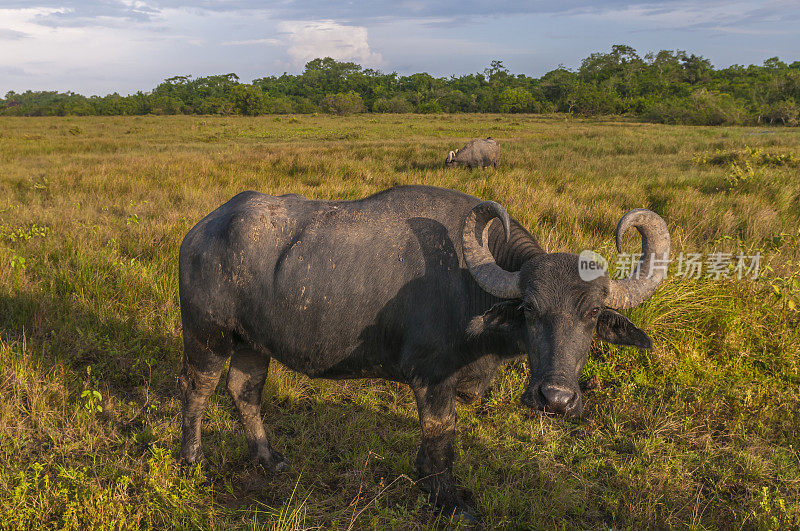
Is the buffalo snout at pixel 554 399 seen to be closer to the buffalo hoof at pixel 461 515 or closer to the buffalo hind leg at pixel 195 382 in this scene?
the buffalo hoof at pixel 461 515

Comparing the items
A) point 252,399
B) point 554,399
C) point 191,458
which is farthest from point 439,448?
point 191,458

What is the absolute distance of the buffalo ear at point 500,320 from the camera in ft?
8.43

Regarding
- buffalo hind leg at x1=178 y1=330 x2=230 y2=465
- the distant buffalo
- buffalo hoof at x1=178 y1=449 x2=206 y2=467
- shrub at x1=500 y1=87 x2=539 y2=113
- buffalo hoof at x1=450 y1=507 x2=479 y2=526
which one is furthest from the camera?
shrub at x1=500 y1=87 x2=539 y2=113

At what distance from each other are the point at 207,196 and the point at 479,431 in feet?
24.0

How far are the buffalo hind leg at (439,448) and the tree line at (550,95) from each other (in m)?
43.0

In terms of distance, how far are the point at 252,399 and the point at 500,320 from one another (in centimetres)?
192

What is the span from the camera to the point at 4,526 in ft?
7.83

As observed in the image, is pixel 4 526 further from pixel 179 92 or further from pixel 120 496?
pixel 179 92

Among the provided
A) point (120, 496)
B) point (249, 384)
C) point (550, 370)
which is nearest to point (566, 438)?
point (550, 370)

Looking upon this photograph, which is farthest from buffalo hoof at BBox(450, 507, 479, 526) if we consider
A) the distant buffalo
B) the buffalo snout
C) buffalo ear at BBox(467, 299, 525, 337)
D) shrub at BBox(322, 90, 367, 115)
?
shrub at BBox(322, 90, 367, 115)

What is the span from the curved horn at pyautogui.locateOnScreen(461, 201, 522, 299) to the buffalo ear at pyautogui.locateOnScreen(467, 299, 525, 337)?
0.07 metres

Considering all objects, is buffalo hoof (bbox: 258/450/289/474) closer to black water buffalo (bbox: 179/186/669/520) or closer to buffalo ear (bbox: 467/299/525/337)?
black water buffalo (bbox: 179/186/669/520)

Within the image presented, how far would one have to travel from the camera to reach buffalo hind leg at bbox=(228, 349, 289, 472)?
333 centimetres

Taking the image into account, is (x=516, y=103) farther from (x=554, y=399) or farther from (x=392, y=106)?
(x=554, y=399)
